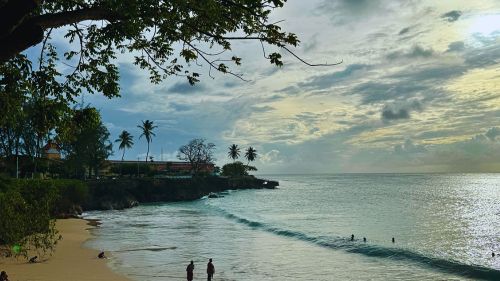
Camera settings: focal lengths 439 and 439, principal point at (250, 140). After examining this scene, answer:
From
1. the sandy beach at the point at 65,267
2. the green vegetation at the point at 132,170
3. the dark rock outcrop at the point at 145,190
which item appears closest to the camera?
the sandy beach at the point at 65,267

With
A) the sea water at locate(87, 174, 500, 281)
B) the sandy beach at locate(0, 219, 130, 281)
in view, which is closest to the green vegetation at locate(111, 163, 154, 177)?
the sea water at locate(87, 174, 500, 281)

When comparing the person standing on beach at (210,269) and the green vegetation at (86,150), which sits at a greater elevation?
the green vegetation at (86,150)

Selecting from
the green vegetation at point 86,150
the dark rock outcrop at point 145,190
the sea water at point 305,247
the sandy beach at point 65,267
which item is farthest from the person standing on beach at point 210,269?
the dark rock outcrop at point 145,190

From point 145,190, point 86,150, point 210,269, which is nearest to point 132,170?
point 145,190

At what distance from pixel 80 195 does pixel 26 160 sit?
45.4 feet

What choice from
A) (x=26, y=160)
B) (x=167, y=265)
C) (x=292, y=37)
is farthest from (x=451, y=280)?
(x=26, y=160)

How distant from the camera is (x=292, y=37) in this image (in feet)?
25.3

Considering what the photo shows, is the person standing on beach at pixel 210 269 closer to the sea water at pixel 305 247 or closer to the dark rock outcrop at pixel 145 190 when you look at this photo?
the sea water at pixel 305 247

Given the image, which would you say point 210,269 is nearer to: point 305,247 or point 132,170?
point 305,247

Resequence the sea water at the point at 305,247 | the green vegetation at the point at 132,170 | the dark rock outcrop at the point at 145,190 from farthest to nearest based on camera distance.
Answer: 1. the green vegetation at the point at 132,170
2. the dark rock outcrop at the point at 145,190
3. the sea water at the point at 305,247

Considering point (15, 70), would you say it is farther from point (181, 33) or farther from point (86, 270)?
point (86, 270)

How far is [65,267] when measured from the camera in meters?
26.9

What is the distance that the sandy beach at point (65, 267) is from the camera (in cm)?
2369

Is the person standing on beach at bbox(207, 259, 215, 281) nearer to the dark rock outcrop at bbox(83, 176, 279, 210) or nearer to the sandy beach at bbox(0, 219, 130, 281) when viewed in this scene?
the sandy beach at bbox(0, 219, 130, 281)
